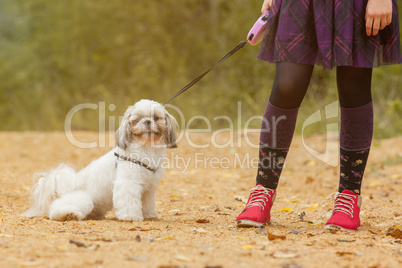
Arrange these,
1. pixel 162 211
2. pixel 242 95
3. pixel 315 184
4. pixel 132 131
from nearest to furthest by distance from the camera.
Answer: pixel 132 131
pixel 162 211
pixel 315 184
pixel 242 95

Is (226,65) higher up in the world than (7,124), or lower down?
higher up

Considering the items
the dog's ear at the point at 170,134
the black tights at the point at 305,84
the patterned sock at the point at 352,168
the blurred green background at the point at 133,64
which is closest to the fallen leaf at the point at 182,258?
the black tights at the point at 305,84

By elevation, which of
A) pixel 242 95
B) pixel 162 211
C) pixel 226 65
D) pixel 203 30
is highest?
pixel 203 30

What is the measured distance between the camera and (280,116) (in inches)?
108

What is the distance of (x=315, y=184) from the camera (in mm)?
5145

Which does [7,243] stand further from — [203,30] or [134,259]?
[203,30]

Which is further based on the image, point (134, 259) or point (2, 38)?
point (2, 38)

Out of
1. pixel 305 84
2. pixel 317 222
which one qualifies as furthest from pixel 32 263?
pixel 317 222

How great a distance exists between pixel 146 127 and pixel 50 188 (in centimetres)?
81

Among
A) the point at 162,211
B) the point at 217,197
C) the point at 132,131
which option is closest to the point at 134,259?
the point at 132,131

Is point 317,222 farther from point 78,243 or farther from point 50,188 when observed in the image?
point 50,188

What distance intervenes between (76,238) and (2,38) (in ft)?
61.1

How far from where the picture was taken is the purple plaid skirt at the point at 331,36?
8.50 ft

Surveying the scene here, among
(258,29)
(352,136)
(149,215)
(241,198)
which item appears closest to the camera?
(352,136)
